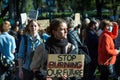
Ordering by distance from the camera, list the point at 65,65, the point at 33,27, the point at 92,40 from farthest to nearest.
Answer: the point at 92,40 < the point at 33,27 < the point at 65,65

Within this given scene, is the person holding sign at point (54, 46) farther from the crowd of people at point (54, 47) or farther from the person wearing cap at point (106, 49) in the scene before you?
the person wearing cap at point (106, 49)

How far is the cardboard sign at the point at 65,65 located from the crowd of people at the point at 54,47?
51 millimetres

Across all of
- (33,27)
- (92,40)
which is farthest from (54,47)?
(92,40)

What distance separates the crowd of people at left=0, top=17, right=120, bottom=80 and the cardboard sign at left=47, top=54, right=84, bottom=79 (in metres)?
0.05

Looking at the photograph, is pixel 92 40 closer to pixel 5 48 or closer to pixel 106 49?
pixel 106 49

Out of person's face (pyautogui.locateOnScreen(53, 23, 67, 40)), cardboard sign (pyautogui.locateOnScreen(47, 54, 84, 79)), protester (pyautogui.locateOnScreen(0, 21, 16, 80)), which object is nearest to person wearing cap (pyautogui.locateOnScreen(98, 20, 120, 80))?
protester (pyautogui.locateOnScreen(0, 21, 16, 80))

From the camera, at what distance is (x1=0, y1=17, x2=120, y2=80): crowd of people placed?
554 centimetres

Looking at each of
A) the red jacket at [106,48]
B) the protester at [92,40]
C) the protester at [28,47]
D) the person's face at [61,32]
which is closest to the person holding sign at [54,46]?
the person's face at [61,32]

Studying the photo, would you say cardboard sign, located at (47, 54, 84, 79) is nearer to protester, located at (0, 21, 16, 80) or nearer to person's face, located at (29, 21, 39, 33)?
person's face, located at (29, 21, 39, 33)

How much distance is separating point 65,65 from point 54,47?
30 cm

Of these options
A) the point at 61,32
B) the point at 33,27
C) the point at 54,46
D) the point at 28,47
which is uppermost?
the point at 61,32

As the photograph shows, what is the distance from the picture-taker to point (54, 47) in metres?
5.50

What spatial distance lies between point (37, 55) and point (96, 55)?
212 inches

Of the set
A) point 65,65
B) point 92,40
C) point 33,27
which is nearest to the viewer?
point 65,65
